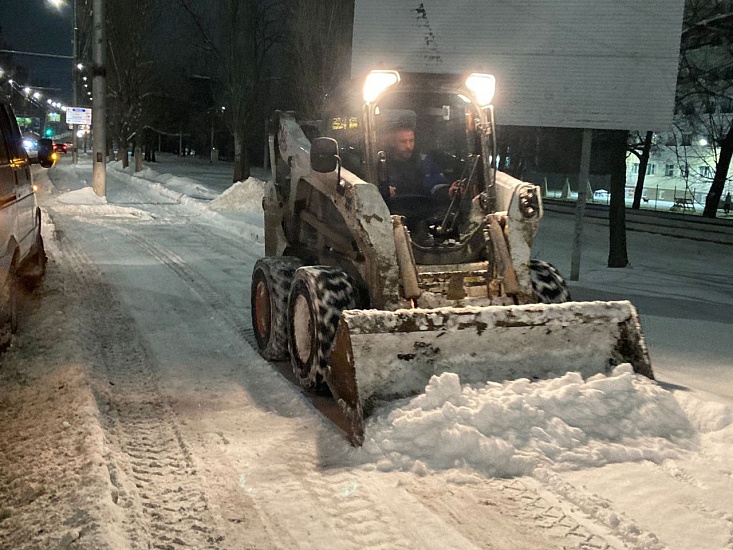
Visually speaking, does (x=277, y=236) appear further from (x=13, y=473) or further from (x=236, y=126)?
(x=236, y=126)

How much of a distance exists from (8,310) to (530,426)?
4.53 meters

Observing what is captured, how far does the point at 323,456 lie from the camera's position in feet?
15.3

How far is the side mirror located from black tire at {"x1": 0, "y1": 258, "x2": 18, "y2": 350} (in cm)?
276

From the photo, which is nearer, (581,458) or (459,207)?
(581,458)

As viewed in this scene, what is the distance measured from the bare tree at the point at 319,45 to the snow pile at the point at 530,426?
51.5ft

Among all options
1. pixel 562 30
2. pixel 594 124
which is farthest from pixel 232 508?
pixel 562 30

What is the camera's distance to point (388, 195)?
6086 millimetres

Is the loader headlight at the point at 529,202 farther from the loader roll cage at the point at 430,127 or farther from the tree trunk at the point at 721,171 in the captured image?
the tree trunk at the point at 721,171

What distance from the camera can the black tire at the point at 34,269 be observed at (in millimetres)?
8558

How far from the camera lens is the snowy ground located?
375 centimetres

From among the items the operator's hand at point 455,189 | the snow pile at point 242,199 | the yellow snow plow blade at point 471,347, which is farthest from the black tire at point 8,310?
the snow pile at point 242,199

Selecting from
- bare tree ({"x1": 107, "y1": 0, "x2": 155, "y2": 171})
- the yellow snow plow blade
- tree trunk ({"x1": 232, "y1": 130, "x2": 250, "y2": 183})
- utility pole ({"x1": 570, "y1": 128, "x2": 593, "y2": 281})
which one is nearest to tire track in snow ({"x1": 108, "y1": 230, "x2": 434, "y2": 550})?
the yellow snow plow blade

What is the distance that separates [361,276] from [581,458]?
2.20 metres

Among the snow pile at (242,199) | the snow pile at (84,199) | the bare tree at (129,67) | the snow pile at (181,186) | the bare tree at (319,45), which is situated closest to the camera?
the snow pile at (242,199)
